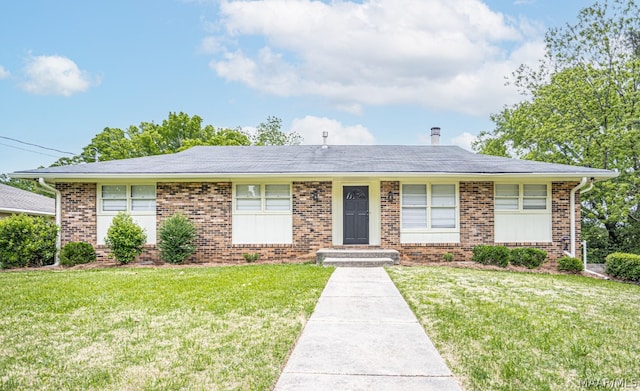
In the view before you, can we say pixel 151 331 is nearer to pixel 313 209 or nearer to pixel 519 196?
pixel 313 209

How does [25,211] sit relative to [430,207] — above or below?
below

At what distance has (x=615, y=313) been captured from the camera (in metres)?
5.54

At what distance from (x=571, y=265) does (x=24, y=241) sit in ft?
47.2

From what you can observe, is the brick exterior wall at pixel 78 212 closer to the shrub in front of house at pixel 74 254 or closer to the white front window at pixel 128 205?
the white front window at pixel 128 205

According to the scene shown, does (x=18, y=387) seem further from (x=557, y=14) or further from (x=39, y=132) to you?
(x=39, y=132)

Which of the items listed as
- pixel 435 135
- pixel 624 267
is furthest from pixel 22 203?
pixel 624 267

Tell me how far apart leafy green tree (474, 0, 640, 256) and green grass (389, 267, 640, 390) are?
35.1ft

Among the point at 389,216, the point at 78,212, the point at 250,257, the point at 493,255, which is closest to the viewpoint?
the point at 493,255

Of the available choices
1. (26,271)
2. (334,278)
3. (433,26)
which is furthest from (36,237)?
(433,26)

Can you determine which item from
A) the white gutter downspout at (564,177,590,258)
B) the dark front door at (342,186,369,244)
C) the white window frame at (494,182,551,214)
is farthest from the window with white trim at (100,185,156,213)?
the white gutter downspout at (564,177,590,258)

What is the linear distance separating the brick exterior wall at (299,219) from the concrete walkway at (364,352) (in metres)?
5.29

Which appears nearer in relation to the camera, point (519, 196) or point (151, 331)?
point (151, 331)

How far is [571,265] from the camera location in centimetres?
1023

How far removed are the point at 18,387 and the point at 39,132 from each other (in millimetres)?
34714
